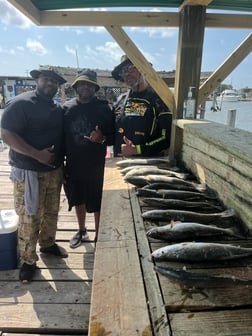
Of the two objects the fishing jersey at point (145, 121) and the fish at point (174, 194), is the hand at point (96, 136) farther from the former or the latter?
the fish at point (174, 194)

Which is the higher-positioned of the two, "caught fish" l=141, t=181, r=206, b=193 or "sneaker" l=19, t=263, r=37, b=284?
"caught fish" l=141, t=181, r=206, b=193

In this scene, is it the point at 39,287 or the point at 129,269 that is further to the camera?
the point at 39,287

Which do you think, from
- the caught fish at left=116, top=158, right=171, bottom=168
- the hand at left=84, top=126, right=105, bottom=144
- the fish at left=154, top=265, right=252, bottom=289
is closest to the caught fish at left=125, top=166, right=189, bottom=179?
the caught fish at left=116, top=158, right=171, bottom=168

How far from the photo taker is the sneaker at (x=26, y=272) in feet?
9.36

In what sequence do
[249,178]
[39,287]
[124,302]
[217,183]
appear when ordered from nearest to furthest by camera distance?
1. [124,302]
2. [249,178]
3. [217,183]
4. [39,287]

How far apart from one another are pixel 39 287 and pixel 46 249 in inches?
25.3

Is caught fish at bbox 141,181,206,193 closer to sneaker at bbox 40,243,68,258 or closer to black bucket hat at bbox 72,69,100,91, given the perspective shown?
black bucket hat at bbox 72,69,100,91

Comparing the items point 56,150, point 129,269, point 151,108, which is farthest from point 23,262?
point 151,108

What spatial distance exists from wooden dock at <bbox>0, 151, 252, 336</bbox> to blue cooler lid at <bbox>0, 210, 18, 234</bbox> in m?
0.55

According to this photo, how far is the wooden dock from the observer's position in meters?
1.06

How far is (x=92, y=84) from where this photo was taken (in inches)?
125

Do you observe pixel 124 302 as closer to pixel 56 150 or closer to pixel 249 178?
pixel 249 178

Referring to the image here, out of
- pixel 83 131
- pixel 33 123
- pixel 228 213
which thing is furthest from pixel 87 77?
pixel 228 213

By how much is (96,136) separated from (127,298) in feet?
7.43
